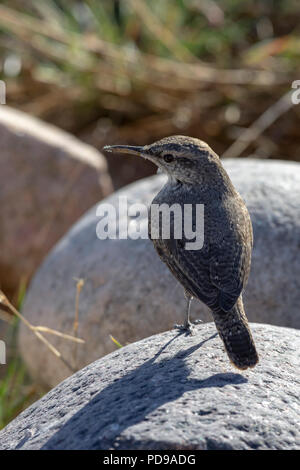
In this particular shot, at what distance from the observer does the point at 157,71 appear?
284 inches

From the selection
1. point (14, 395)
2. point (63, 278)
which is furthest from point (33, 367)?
point (63, 278)

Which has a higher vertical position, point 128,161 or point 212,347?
point 128,161

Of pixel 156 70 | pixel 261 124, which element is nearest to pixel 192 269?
pixel 261 124

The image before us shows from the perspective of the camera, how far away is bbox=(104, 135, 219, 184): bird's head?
3.33 metres

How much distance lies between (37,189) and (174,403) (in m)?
3.83

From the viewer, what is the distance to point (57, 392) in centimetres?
304

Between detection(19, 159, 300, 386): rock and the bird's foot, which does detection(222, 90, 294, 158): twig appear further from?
the bird's foot

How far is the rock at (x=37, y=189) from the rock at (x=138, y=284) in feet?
4.40

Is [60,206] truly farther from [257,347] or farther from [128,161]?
[257,347]

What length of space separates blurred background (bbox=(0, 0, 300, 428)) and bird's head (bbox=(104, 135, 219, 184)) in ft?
11.7

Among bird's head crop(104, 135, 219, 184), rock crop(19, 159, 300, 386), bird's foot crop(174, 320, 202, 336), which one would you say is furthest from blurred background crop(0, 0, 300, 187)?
bird's foot crop(174, 320, 202, 336)

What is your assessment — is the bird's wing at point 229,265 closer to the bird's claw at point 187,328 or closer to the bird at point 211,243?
the bird at point 211,243

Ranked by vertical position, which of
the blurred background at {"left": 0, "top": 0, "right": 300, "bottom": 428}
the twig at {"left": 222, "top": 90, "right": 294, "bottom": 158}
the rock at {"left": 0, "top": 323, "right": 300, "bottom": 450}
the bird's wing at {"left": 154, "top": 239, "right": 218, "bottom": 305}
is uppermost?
the blurred background at {"left": 0, "top": 0, "right": 300, "bottom": 428}

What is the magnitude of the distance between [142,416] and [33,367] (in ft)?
7.60
